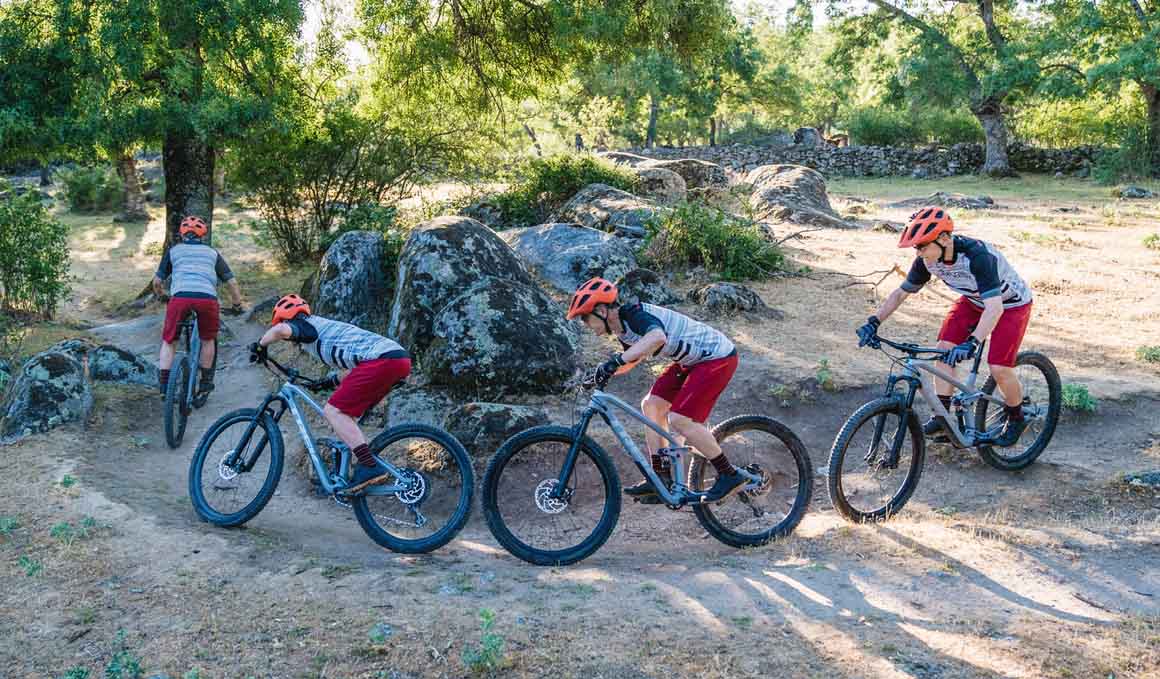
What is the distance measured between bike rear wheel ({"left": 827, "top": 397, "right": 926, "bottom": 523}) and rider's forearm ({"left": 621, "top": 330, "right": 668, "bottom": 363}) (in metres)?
1.43

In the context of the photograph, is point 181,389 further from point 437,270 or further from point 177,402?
point 437,270

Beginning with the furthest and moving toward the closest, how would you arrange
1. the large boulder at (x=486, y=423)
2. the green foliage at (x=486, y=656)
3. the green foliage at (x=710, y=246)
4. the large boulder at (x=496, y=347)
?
1. the green foliage at (x=710, y=246)
2. the large boulder at (x=496, y=347)
3. the large boulder at (x=486, y=423)
4. the green foliage at (x=486, y=656)

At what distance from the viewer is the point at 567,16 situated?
13.0 metres

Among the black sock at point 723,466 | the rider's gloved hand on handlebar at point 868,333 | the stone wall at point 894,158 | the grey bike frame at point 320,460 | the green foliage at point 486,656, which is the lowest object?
the green foliage at point 486,656

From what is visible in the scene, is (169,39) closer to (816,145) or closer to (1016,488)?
(1016,488)

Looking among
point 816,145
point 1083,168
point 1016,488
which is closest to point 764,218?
point 1016,488

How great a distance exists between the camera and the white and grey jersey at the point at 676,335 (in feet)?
16.6

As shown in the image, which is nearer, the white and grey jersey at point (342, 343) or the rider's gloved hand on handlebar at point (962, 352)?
the white and grey jersey at point (342, 343)

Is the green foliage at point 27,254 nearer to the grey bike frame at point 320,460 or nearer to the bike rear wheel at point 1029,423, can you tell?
the grey bike frame at point 320,460

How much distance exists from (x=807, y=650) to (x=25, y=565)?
4.39 metres

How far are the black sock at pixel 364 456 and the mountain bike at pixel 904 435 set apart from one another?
282 centimetres

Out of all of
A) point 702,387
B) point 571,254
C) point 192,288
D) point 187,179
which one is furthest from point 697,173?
point 702,387

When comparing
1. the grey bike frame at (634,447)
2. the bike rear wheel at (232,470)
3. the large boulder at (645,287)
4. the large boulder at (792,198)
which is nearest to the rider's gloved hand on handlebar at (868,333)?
the grey bike frame at (634,447)

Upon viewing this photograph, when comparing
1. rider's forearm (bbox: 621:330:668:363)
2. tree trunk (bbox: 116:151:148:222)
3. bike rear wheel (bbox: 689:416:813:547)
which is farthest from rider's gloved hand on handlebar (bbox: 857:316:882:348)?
tree trunk (bbox: 116:151:148:222)
